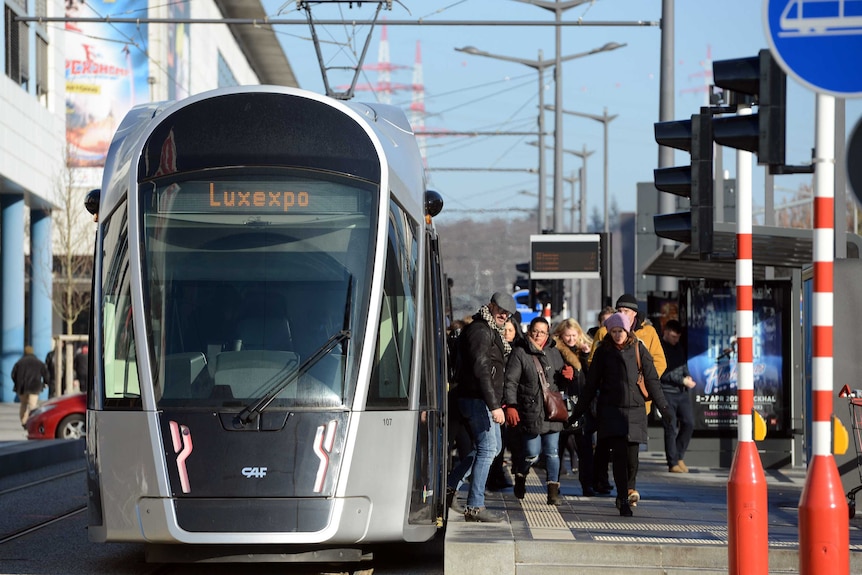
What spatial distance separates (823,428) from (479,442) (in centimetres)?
501

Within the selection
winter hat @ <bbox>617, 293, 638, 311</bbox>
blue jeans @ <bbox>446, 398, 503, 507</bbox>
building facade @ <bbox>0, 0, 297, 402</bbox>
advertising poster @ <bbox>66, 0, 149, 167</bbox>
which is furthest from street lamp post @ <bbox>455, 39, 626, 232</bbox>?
advertising poster @ <bbox>66, 0, 149, 167</bbox>

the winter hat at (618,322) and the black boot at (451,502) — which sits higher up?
the winter hat at (618,322)

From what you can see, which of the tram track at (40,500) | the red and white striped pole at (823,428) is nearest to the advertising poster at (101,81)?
the tram track at (40,500)

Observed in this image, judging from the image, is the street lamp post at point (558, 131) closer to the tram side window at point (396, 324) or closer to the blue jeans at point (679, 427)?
the blue jeans at point (679, 427)

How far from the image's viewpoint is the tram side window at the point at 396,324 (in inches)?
381

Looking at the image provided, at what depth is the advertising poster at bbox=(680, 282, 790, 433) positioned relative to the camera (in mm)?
17016

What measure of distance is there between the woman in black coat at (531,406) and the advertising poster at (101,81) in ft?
147

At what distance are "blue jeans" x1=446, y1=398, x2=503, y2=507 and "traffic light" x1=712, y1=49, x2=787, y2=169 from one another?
14.3 ft

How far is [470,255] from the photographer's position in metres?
89.0

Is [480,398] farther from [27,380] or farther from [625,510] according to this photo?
[27,380]

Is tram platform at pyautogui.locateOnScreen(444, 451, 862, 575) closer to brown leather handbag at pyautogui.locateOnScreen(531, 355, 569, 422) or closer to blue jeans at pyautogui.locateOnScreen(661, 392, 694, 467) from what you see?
brown leather handbag at pyautogui.locateOnScreen(531, 355, 569, 422)

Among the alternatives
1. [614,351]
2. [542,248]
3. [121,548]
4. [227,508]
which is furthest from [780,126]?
[542,248]

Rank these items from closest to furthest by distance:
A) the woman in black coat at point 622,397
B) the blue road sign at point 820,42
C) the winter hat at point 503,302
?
the blue road sign at point 820,42 < the woman in black coat at point 622,397 < the winter hat at point 503,302

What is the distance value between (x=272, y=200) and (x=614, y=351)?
3711 mm
